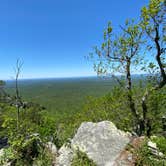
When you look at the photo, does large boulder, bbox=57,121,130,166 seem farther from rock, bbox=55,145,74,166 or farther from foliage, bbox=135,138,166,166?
foliage, bbox=135,138,166,166

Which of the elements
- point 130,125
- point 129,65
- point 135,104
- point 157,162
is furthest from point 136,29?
point 157,162

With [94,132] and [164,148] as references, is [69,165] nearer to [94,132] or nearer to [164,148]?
[94,132]

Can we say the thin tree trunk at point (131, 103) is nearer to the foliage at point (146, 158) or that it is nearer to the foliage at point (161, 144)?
the foliage at point (161, 144)

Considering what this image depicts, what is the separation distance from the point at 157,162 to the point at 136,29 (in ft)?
28.9

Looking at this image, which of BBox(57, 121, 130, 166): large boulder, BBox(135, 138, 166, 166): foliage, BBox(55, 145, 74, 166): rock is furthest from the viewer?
BBox(55, 145, 74, 166): rock

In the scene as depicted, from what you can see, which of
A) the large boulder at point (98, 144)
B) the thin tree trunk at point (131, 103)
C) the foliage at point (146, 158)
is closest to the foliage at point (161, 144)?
the foliage at point (146, 158)

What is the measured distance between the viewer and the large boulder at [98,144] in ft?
26.8

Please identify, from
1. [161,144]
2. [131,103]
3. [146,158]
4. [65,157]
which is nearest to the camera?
[146,158]

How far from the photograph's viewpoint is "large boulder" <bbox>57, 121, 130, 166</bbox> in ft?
26.8

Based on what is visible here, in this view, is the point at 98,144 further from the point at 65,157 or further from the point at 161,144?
the point at 161,144

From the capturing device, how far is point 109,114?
1856cm

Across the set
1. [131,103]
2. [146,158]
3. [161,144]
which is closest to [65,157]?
[146,158]

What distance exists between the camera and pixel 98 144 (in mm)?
8750

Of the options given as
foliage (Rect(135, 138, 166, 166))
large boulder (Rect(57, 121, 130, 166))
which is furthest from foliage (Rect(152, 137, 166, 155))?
large boulder (Rect(57, 121, 130, 166))
